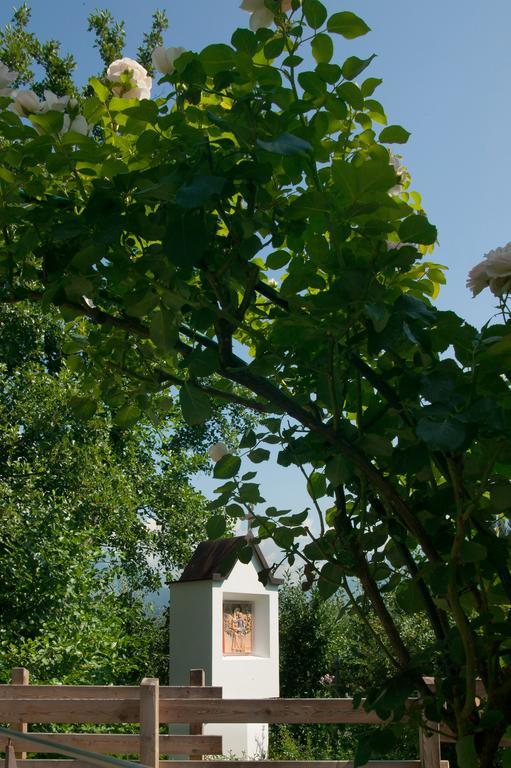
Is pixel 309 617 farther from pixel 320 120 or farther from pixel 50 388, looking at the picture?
A: pixel 320 120

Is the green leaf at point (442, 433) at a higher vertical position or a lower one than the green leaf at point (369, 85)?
lower

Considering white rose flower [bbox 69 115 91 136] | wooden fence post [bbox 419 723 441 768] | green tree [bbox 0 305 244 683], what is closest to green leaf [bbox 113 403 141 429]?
white rose flower [bbox 69 115 91 136]

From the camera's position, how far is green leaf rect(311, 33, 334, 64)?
0.91m

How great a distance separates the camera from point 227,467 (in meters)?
1.06

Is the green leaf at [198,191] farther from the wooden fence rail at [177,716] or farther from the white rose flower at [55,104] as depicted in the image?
the wooden fence rail at [177,716]

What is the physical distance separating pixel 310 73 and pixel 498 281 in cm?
31

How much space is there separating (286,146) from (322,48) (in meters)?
0.23

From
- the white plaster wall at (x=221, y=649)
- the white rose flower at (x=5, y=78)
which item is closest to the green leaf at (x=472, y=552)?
the white rose flower at (x=5, y=78)

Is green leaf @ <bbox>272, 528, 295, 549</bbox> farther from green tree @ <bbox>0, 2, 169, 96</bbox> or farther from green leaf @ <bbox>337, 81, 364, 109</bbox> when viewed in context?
green tree @ <bbox>0, 2, 169, 96</bbox>

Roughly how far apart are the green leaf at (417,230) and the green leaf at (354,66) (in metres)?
0.18

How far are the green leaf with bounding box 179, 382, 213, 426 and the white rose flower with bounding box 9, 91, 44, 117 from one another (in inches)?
14.6

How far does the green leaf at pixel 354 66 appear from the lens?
0.90 m

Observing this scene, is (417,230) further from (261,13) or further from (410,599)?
(410,599)

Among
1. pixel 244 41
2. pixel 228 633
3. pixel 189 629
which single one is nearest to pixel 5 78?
pixel 244 41
